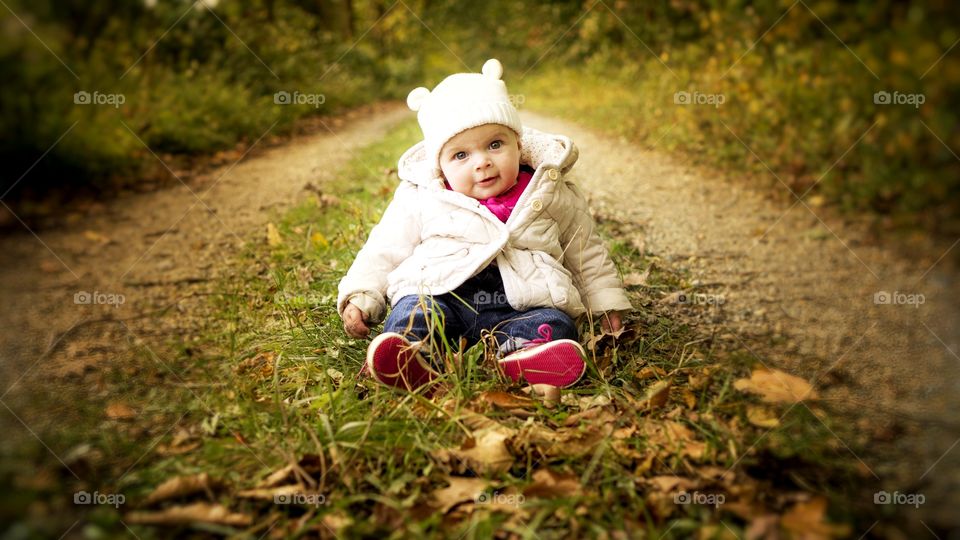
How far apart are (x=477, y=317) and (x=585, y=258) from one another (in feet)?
1.64

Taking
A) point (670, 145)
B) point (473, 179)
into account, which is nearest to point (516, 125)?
point (473, 179)

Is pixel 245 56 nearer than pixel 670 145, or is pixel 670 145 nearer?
pixel 670 145

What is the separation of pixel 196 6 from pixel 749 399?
Result: 7.17m

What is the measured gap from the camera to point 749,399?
81.5 inches

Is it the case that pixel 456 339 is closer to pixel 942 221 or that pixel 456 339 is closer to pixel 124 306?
pixel 124 306

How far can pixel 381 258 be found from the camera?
2.54 meters

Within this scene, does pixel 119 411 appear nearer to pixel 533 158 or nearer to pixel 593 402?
pixel 593 402

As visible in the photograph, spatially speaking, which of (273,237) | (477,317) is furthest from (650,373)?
(273,237)

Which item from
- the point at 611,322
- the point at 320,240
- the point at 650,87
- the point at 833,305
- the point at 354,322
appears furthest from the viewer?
the point at 650,87

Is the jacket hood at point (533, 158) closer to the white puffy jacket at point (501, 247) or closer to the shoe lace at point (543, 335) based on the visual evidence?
the white puffy jacket at point (501, 247)

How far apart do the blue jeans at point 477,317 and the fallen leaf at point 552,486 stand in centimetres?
62

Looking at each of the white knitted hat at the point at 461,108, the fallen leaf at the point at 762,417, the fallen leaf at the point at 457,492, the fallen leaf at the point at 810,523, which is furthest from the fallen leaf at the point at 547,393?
the white knitted hat at the point at 461,108

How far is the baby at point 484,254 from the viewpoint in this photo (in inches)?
91.0

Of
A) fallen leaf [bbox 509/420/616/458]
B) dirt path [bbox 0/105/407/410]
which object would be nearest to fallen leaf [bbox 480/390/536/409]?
fallen leaf [bbox 509/420/616/458]
